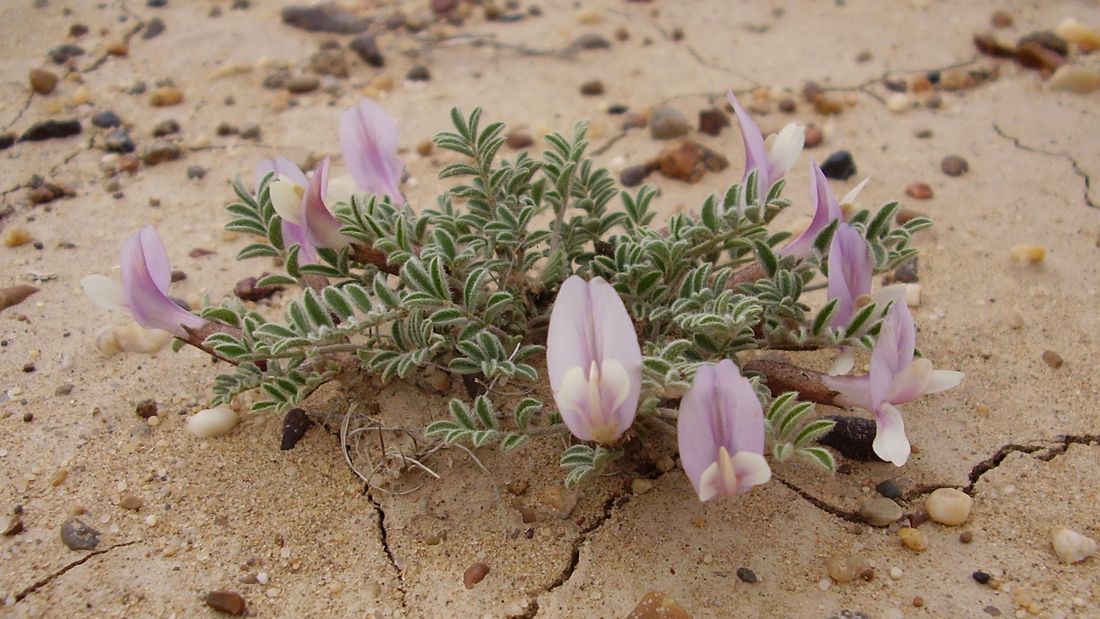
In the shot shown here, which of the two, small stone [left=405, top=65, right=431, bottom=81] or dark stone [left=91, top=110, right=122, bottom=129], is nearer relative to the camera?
dark stone [left=91, top=110, right=122, bottom=129]

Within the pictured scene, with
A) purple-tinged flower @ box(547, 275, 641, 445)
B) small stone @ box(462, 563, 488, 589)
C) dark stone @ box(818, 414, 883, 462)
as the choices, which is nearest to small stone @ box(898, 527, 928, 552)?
dark stone @ box(818, 414, 883, 462)

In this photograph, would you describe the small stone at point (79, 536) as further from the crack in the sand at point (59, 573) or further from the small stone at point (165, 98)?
the small stone at point (165, 98)

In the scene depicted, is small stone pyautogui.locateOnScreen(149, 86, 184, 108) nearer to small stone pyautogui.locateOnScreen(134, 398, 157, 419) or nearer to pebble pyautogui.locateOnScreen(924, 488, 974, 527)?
small stone pyautogui.locateOnScreen(134, 398, 157, 419)

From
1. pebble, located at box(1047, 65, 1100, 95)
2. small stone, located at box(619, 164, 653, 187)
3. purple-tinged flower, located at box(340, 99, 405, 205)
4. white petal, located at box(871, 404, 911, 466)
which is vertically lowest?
small stone, located at box(619, 164, 653, 187)

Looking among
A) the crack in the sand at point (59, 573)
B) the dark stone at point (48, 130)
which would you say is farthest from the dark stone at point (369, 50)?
the crack in the sand at point (59, 573)

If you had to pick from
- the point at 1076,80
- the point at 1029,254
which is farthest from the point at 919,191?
the point at 1076,80

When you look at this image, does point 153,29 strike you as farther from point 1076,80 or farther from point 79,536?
point 1076,80
